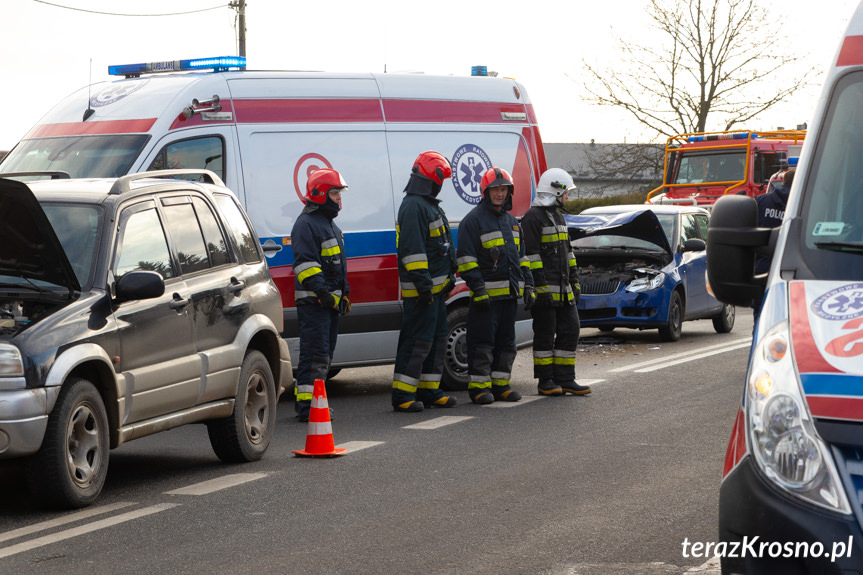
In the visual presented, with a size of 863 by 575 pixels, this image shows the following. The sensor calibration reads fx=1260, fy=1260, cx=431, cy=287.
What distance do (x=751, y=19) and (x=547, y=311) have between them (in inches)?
1396

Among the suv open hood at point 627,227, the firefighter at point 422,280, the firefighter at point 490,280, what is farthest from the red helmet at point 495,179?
the suv open hood at point 627,227

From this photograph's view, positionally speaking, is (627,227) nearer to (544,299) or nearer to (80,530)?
(544,299)

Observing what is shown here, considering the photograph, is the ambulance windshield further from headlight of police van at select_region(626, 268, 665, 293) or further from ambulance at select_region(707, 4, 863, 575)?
headlight of police van at select_region(626, 268, 665, 293)

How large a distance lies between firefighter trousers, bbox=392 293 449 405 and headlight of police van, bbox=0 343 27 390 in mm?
4534

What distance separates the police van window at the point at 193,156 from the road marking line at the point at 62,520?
378 centimetres

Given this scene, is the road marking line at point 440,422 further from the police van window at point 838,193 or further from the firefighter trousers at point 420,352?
the police van window at point 838,193

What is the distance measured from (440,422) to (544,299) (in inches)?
77.7

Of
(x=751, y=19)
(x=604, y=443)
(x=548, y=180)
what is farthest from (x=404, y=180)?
(x=751, y=19)

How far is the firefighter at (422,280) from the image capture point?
10312mm

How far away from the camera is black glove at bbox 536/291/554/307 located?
11.2 m

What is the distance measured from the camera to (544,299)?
11.2m

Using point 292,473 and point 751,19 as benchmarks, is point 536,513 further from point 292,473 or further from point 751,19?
point 751,19

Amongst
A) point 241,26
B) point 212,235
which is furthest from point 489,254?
point 241,26

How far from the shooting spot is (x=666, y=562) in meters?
5.41
